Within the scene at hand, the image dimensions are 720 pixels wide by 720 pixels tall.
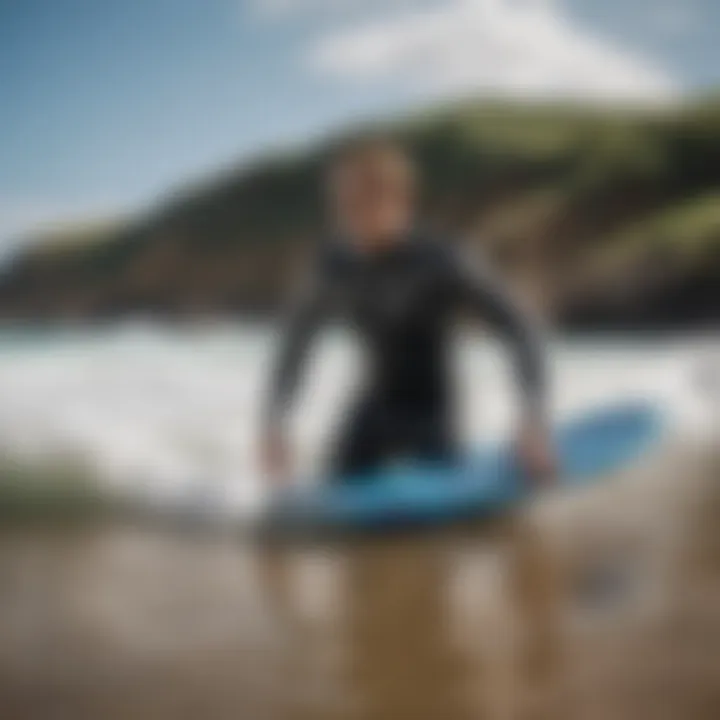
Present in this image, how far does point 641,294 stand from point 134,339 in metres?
0.64

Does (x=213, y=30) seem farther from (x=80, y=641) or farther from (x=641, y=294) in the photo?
(x=80, y=641)

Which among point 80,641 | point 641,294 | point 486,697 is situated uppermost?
point 641,294

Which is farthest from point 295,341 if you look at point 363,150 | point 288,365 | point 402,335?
point 363,150

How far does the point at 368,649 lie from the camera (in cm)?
132

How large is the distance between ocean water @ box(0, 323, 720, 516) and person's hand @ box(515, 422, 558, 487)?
27mm

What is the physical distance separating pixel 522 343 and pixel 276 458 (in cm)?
33

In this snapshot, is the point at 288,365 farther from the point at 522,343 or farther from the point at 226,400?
the point at 522,343

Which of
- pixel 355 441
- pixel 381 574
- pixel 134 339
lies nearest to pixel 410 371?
pixel 355 441

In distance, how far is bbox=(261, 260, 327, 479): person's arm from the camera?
138cm

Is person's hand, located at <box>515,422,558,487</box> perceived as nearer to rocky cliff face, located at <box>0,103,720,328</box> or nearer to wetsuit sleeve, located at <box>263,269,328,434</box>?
rocky cliff face, located at <box>0,103,720,328</box>

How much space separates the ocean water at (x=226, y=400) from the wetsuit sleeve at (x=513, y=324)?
0.02m

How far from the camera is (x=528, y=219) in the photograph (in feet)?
4.58

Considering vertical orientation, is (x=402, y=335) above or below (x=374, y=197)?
below

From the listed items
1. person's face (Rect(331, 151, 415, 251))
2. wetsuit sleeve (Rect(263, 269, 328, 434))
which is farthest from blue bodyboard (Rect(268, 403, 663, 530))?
person's face (Rect(331, 151, 415, 251))
